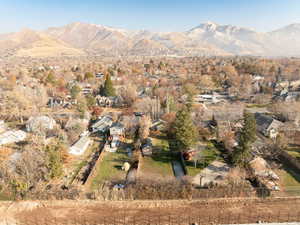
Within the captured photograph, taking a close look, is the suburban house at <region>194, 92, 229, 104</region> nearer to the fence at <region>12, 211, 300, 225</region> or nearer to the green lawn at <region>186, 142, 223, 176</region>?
the green lawn at <region>186, 142, 223, 176</region>

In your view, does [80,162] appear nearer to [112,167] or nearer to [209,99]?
[112,167]

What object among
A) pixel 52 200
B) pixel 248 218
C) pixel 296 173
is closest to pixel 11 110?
pixel 52 200

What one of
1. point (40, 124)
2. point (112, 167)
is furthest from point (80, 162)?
point (40, 124)

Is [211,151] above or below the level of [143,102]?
below

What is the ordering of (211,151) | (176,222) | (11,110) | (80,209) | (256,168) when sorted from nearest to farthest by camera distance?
(176,222), (80,209), (256,168), (211,151), (11,110)

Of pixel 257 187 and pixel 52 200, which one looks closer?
pixel 52 200

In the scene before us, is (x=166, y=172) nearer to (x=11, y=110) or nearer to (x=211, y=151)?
(x=211, y=151)
